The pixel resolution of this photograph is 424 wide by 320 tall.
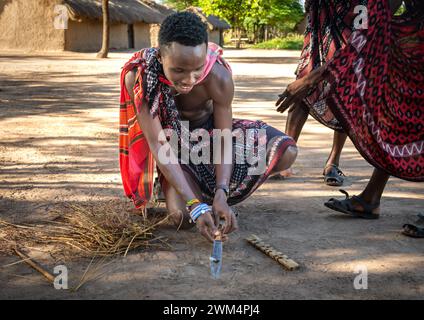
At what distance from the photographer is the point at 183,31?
200 centimetres

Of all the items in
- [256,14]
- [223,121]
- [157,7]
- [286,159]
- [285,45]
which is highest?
[157,7]

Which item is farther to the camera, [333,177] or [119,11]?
[119,11]

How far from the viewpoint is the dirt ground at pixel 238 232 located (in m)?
1.88

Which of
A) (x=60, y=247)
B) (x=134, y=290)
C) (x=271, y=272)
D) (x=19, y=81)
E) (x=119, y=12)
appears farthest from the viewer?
(x=119, y=12)

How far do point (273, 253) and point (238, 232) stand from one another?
0.39 m

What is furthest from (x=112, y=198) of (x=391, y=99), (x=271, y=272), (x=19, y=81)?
(x=19, y=81)

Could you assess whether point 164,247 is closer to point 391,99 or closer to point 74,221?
point 74,221

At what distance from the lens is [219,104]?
2.42m

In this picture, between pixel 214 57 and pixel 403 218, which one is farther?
pixel 403 218

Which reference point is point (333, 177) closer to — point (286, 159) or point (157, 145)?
point (286, 159)

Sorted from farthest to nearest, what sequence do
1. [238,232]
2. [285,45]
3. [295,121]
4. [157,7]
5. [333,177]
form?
[285,45] → [157,7] → [295,121] → [333,177] → [238,232]

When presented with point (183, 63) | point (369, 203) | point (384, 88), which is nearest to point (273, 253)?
point (369, 203)

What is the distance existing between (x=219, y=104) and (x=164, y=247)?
80 centimetres

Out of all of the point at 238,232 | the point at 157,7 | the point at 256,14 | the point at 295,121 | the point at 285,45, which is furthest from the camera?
the point at 285,45
